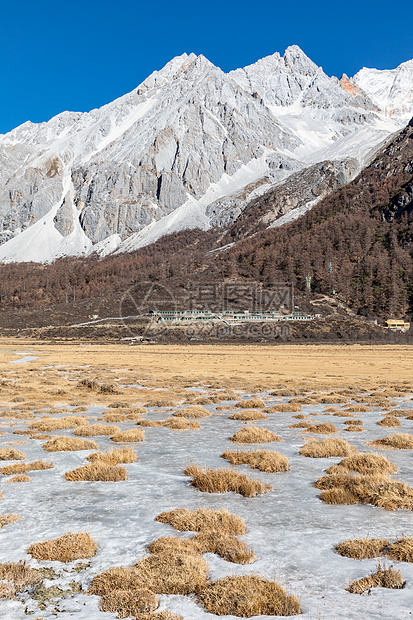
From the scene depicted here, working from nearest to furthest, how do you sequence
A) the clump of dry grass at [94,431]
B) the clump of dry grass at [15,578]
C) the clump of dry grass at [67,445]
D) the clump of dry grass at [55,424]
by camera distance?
the clump of dry grass at [15,578], the clump of dry grass at [67,445], the clump of dry grass at [94,431], the clump of dry grass at [55,424]

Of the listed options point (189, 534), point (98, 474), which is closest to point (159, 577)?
point (189, 534)

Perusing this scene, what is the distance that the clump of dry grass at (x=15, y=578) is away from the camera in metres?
6.61

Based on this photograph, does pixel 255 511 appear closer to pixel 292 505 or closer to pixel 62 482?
pixel 292 505

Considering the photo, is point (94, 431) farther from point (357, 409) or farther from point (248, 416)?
point (357, 409)

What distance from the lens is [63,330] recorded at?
13550cm

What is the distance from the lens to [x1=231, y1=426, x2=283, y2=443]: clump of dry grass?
17.2m

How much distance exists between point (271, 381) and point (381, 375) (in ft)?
47.8

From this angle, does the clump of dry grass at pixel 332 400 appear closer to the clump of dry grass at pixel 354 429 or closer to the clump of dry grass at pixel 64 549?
the clump of dry grass at pixel 354 429

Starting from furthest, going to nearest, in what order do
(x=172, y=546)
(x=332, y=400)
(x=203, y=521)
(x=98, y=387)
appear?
(x=98, y=387), (x=332, y=400), (x=203, y=521), (x=172, y=546)

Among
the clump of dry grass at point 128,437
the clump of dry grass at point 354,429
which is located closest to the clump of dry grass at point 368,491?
the clump of dry grass at point 354,429

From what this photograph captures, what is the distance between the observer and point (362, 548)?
773 cm

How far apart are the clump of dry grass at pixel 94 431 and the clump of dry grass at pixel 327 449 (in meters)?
8.14

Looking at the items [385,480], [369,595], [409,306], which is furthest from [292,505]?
[409,306]

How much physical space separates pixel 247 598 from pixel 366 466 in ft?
25.4
